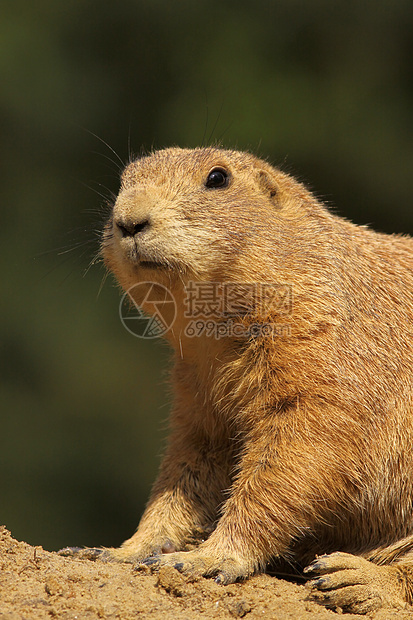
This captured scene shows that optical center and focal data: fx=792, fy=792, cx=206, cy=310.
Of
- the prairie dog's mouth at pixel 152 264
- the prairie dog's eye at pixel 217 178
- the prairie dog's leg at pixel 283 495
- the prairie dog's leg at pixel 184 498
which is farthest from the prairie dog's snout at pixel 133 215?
the prairie dog's leg at pixel 184 498

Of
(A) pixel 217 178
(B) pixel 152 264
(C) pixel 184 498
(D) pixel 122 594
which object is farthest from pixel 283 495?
(A) pixel 217 178

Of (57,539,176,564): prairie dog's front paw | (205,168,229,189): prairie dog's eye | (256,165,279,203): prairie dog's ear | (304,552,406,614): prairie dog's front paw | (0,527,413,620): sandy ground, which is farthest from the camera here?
(256,165,279,203): prairie dog's ear

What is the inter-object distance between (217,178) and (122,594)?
2.64m

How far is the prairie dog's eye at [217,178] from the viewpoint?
511 centimetres

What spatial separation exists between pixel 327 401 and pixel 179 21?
8.84 m

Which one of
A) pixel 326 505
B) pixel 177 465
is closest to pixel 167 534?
pixel 177 465

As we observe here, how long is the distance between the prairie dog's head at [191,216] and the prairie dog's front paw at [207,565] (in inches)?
60.7

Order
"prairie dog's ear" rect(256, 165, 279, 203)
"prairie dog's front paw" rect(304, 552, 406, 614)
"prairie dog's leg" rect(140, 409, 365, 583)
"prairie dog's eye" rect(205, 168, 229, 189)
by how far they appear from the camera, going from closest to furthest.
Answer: "prairie dog's front paw" rect(304, 552, 406, 614)
"prairie dog's leg" rect(140, 409, 365, 583)
"prairie dog's eye" rect(205, 168, 229, 189)
"prairie dog's ear" rect(256, 165, 279, 203)

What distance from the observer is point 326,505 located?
4574mm

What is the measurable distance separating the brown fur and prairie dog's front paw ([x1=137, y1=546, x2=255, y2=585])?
1 centimetres

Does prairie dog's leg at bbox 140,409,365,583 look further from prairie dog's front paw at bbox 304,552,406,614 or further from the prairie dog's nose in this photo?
the prairie dog's nose

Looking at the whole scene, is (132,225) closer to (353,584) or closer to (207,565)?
(207,565)

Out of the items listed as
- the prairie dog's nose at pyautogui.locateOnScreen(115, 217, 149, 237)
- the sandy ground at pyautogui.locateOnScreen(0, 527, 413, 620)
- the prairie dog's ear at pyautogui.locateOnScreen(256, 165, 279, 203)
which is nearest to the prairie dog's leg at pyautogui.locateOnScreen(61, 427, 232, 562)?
the sandy ground at pyautogui.locateOnScreen(0, 527, 413, 620)

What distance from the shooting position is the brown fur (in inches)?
176
